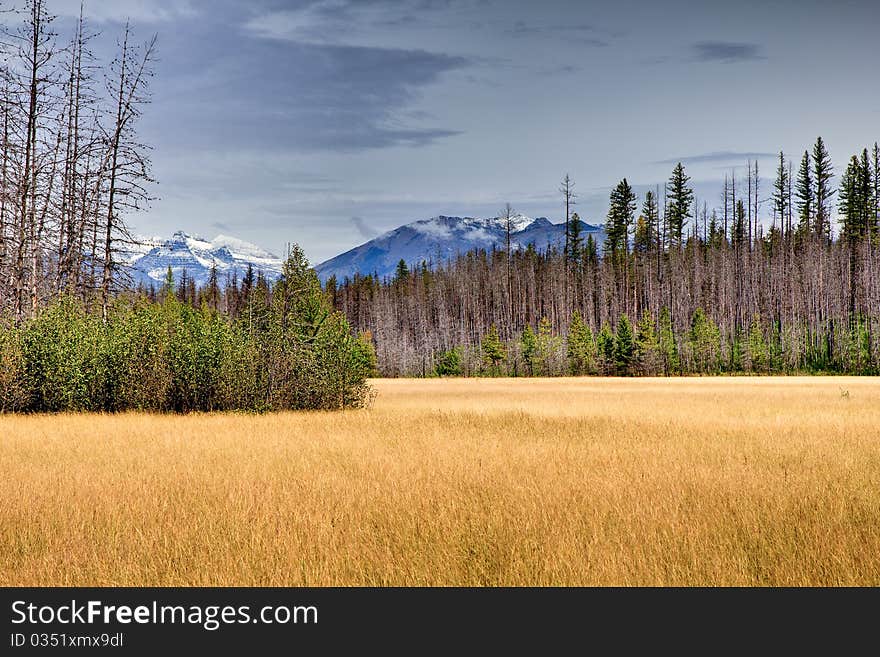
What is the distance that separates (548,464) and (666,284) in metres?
74.9

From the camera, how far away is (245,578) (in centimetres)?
→ 475

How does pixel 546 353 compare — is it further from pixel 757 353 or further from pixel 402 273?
pixel 402 273

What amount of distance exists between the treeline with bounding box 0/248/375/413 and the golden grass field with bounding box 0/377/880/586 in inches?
204

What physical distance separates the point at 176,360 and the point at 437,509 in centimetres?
1377

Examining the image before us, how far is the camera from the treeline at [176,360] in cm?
1730

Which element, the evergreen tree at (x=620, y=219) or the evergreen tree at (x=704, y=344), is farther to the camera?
the evergreen tree at (x=620, y=219)

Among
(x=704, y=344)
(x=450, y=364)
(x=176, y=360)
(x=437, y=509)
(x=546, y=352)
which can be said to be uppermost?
(x=176, y=360)

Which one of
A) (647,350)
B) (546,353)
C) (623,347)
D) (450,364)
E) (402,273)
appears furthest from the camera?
(402,273)

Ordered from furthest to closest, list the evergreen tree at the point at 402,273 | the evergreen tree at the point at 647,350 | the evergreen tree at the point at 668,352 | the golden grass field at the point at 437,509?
1. the evergreen tree at the point at 402,273
2. the evergreen tree at the point at 668,352
3. the evergreen tree at the point at 647,350
4. the golden grass field at the point at 437,509

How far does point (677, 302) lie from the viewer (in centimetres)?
A: 7519

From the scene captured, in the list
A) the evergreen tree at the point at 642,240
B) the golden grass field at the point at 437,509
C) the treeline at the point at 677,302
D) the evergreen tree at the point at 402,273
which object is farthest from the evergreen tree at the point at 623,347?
the evergreen tree at the point at 402,273

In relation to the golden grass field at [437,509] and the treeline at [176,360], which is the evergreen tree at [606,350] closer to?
the treeline at [176,360]

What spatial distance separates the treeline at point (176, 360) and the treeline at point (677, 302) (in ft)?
158

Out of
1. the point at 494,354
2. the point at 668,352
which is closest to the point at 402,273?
the point at 494,354
